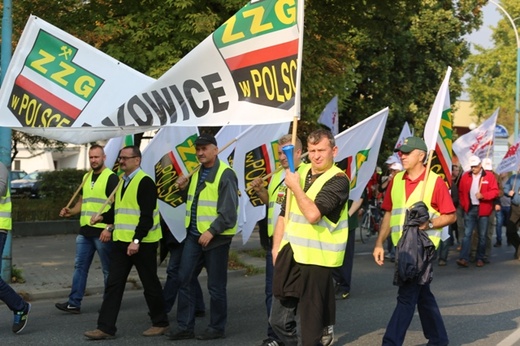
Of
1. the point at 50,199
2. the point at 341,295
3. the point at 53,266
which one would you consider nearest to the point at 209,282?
the point at 341,295

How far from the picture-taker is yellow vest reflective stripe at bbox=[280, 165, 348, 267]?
6.29 metres

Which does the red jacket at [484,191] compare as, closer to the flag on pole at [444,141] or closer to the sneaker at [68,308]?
the flag on pole at [444,141]

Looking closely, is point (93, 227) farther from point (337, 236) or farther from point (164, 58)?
point (164, 58)

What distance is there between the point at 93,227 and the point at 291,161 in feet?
12.5

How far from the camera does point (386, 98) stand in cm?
3222

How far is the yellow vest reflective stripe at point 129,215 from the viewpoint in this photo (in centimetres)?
820

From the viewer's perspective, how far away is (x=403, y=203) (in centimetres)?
739

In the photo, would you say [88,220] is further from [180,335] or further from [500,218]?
[500,218]

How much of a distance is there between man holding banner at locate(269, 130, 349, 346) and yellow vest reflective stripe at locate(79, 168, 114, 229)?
338 centimetres

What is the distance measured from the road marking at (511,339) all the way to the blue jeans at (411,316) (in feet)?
3.22

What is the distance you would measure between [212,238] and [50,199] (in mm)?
15042

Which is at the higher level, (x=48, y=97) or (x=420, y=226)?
(x=48, y=97)

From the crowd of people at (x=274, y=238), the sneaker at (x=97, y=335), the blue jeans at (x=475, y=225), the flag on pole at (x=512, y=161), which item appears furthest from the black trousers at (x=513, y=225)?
the sneaker at (x=97, y=335)

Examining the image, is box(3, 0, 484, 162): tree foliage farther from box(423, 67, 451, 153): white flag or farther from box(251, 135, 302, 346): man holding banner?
box(423, 67, 451, 153): white flag
